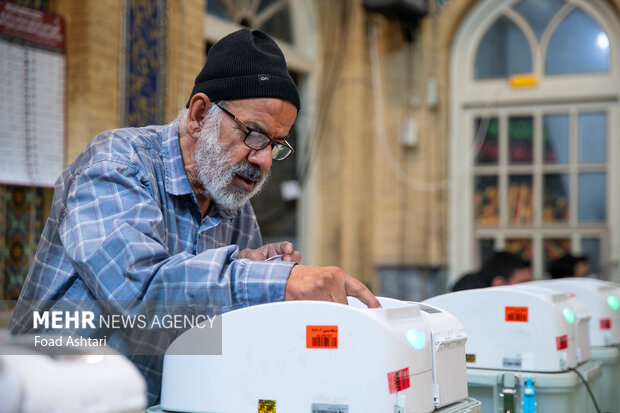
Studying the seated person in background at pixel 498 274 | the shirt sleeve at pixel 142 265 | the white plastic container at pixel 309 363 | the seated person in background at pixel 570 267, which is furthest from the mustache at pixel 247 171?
the seated person in background at pixel 570 267

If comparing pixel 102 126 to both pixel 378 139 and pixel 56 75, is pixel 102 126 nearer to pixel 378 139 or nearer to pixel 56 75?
pixel 56 75

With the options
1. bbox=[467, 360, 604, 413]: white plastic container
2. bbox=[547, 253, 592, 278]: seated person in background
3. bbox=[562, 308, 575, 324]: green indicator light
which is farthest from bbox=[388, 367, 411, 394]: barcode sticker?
bbox=[547, 253, 592, 278]: seated person in background

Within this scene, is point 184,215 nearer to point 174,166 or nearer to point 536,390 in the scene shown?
point 174,166

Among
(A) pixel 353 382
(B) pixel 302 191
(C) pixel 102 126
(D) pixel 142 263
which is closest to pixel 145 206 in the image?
(D) pixel 142 263

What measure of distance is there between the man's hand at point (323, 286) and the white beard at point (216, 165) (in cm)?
37

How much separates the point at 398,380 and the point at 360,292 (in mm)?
152

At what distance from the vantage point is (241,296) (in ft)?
4.33

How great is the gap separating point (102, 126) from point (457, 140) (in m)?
3.55

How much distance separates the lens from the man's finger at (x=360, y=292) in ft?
4.29

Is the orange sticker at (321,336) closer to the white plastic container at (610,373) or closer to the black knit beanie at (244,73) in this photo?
the black knit beanie at (244,73)

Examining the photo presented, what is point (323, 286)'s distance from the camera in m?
1.29

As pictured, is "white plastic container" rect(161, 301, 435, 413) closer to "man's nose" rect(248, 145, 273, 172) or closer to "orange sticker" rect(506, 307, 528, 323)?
"man's nose" rect(248, 145, 273, 172)

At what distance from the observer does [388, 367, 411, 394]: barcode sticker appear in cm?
124

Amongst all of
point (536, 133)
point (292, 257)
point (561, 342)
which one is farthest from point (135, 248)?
point (536, 133)
